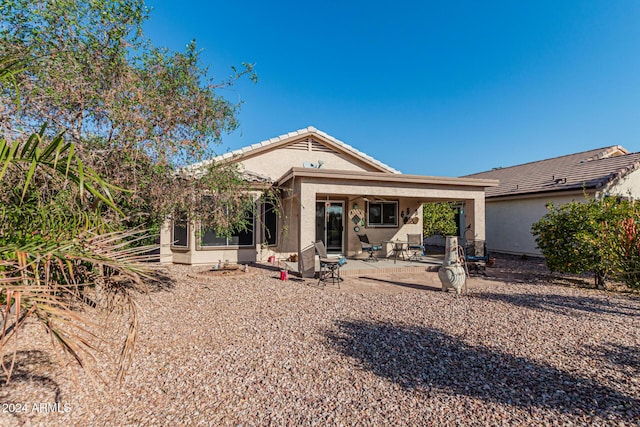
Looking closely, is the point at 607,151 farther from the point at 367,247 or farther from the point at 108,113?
the point at 108,113

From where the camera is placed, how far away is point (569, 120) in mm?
13883

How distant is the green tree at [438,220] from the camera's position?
58.0ft

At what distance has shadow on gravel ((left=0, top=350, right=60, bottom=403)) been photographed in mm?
3229

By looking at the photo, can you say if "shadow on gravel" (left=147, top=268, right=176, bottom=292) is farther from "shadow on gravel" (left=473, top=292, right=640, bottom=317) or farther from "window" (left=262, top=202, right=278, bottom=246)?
"shadow on gravel" (left=473, top=292, right=640, bottom=317)

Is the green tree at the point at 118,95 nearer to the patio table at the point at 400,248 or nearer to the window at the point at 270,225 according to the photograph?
the window at the point at 270,225

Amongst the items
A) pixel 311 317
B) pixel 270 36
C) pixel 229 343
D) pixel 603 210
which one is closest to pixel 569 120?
pixel 603 210

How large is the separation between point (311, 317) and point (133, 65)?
5.97 m

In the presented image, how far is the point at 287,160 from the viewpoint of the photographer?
13406mm

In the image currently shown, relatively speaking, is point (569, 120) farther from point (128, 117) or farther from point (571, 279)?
point (128, 117)

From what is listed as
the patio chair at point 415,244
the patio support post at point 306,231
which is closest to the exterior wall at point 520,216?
the patio chair at point 415,244

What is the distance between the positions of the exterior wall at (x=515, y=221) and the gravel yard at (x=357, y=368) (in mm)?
8706

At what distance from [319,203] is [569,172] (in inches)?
520

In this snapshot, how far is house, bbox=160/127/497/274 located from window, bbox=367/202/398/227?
0.15ft

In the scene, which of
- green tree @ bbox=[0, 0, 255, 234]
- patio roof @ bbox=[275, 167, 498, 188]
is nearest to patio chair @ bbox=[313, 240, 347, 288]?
patio roof @ bbox=[275, 167, 498, 188]
